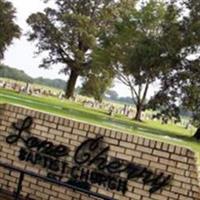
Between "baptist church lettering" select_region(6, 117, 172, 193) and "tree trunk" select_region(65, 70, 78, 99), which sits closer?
"baptist church lettering" select_region(6, 117, 172, 193)

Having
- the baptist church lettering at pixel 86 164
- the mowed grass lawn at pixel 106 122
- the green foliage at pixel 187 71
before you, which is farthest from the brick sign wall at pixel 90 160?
the green foliage at pixel 187 71

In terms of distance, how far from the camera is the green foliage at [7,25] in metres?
67.7

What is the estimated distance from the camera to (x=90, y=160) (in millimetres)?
10000

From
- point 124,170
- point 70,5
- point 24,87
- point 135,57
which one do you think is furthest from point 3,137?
point 70,5

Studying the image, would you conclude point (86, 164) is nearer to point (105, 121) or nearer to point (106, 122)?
point (106, 122)

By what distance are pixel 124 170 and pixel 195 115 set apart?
34.6 metres

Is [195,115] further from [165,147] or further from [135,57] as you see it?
[165,147]

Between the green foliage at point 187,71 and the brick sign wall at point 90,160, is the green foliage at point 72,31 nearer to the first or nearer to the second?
the green foliage at point 187,71

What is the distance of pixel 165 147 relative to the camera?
9.55 m

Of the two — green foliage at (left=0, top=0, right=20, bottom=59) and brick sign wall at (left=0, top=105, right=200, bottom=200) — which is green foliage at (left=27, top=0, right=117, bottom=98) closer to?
green foliage at (left=0, top=0, right=20, bottom=59)

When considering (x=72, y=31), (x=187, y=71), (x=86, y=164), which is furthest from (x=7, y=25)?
(x=86, y=164)

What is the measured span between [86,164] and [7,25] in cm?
5961

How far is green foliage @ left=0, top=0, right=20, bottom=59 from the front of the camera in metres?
67.7

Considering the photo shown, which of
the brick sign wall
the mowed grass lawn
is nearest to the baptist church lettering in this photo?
the brick sign wall
